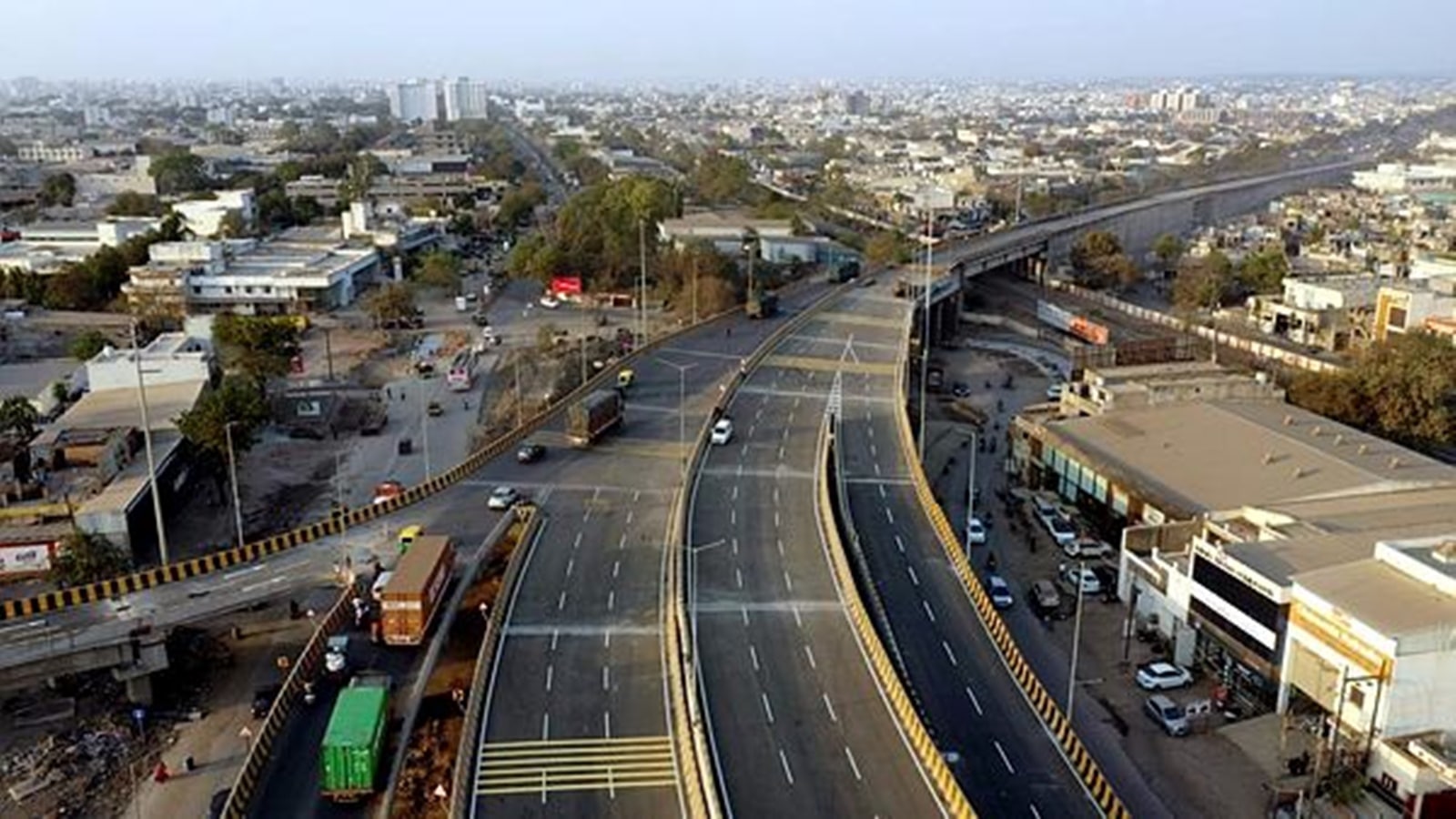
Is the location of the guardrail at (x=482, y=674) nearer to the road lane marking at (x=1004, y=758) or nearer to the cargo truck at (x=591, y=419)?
the cargo truck at (x=591, y=419)

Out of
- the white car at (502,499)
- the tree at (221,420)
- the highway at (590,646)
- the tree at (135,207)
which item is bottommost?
the highway at (590,646)

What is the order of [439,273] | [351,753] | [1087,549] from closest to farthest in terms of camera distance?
[351,753] < [1087,549] < [439,273]

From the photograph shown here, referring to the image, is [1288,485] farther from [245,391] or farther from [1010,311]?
[1010,311]

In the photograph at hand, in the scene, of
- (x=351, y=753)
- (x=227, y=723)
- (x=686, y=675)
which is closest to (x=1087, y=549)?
(x=686, y=675)

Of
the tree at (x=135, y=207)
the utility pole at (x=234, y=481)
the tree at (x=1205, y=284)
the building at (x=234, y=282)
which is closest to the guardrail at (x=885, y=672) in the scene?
the utility pole at (x=234, y=481)

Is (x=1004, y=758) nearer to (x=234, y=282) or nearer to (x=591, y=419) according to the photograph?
(x=591, y=419)

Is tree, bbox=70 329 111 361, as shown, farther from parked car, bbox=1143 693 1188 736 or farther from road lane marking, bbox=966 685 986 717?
parked car, bbox=1143 693 1188 736

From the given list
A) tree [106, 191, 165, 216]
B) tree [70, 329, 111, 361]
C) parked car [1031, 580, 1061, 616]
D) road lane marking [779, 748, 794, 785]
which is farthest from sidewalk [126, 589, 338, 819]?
tree [106, 191, 165, 216]
